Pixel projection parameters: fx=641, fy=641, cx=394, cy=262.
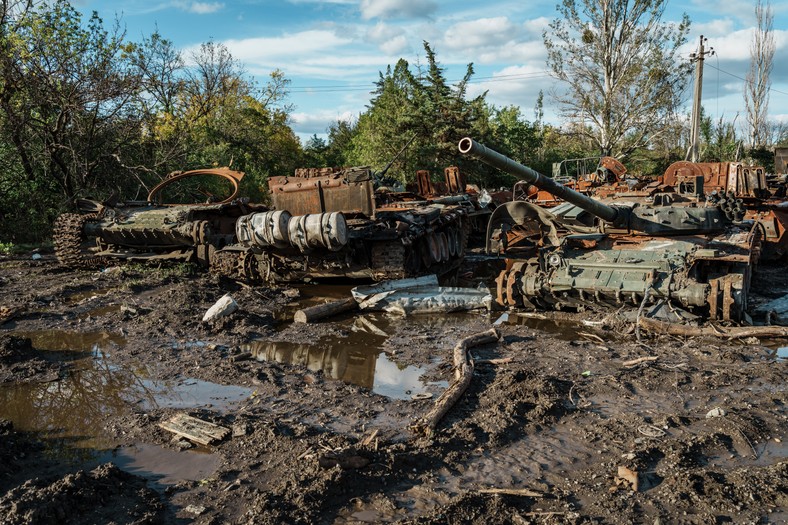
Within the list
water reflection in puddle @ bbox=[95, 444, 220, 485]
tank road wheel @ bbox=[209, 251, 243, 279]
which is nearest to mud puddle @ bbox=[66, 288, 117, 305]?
tank road wheel @ bbox=[209, 251, 243, 279]

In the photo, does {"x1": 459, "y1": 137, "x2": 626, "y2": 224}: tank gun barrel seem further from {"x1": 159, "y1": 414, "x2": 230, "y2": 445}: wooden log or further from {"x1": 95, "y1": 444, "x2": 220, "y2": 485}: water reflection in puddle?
{"x1": 95, "y1": 444, "x2": 220, "y2": 485}: water reflection in puddle

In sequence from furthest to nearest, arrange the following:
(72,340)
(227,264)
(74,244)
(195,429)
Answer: (74,244), (227,264), (72,340), (195,429)

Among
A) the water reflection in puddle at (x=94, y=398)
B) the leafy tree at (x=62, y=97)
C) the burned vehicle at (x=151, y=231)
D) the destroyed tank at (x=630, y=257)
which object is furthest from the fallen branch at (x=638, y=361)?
the leafy tree at (x=62, y=97)

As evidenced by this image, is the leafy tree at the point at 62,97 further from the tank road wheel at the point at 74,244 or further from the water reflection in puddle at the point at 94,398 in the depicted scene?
the water reflection in puddle at the point at 94,398

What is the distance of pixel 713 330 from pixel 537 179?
2572 mm

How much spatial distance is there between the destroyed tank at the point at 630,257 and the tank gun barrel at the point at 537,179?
0.02 m

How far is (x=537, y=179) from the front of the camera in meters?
7.50

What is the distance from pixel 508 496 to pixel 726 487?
1291 mm

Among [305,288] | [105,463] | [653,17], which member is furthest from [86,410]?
[653,17]

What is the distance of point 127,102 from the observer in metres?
17.2

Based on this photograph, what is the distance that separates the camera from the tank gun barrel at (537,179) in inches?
247

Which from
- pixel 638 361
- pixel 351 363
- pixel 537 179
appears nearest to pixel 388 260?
pixel 537 179

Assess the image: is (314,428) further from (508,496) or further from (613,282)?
(613,282)

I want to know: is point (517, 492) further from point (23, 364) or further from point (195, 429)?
point (23, 364)
